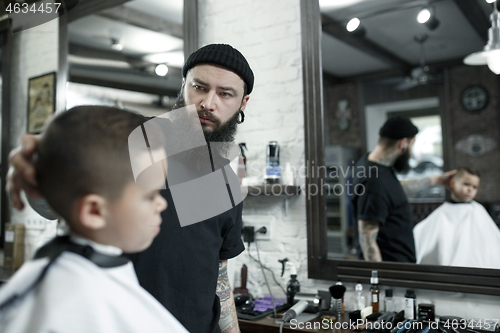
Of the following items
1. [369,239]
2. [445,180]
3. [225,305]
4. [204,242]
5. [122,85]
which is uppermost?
[122,85]

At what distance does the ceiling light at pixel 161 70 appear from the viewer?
2834mm

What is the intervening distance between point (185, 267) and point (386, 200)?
1408mm

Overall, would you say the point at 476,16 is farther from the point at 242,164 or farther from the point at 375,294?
the point at 375,294

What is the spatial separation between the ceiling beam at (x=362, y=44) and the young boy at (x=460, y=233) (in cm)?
118

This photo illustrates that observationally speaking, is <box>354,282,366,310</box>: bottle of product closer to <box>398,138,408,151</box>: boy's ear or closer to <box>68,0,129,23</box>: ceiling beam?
<box>398,138,408,151</box>: boy's ear

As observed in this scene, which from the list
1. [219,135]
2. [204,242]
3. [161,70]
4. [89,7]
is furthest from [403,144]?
[89,7]

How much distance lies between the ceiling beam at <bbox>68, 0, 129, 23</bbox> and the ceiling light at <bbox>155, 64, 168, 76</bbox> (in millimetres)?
680

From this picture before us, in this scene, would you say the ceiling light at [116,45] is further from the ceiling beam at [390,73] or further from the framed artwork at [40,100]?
the ceiling beam at [390,73]

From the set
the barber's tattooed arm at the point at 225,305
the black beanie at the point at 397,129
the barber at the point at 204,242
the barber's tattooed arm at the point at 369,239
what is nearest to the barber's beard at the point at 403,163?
the black beanie at the point at 397,129

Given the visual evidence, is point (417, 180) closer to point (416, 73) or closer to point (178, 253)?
point (178, 253)

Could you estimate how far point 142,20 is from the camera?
3.00 m

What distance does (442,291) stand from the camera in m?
1.87

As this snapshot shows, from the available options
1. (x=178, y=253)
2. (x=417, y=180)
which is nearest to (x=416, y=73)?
(x=417, y=180)

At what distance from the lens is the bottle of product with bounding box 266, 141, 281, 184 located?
7.38 ft
